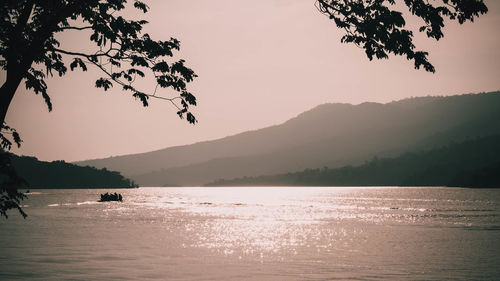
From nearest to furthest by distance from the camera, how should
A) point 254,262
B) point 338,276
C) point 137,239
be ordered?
point 338,276 < point 254,262 < point 137,239

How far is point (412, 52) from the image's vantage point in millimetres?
12891

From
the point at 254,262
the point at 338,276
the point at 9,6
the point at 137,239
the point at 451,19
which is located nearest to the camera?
the point at 451,19

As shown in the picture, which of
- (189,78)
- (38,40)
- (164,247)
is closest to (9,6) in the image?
(38,40)

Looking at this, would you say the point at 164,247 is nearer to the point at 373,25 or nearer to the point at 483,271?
the point at 483,271

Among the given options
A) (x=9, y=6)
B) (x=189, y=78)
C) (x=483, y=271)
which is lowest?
(x=483, y=271)

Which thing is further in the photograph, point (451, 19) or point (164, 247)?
point (164, 247)

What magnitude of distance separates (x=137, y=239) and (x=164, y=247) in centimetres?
924

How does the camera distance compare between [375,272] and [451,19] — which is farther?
[375,272]

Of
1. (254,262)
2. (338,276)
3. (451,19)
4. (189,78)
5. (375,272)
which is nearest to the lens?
(451,19)

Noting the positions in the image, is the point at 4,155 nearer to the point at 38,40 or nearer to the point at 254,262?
the point at 38,40

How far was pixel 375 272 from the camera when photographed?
125ft

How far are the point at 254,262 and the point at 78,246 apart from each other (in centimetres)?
2018

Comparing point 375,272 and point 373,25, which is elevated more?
point 373,25

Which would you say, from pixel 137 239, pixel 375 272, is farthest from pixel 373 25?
pixel 137 239
